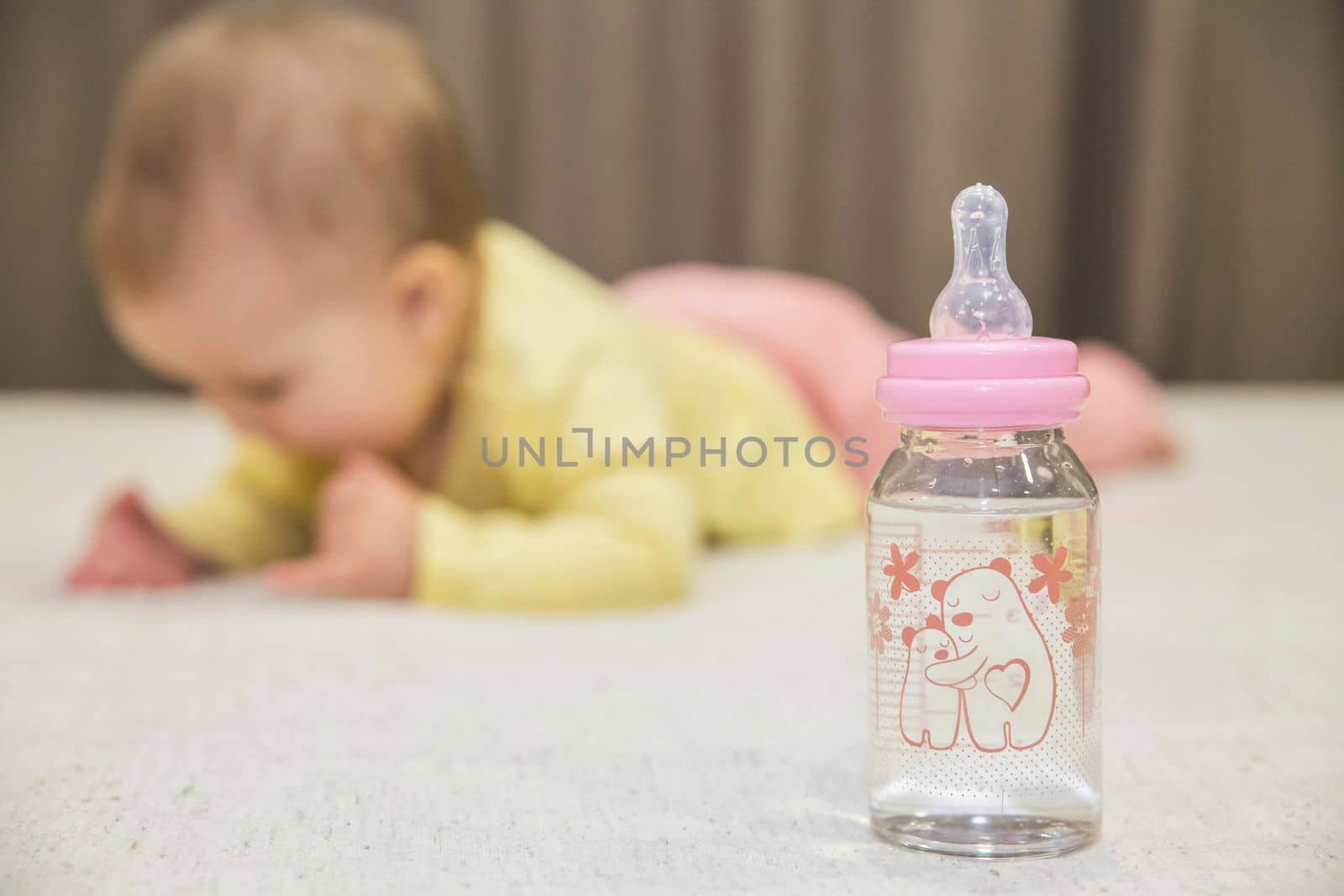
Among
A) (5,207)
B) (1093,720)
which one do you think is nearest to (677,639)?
(1093,720)

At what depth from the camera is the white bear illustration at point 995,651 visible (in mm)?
501

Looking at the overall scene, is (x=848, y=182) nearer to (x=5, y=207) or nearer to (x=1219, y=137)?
(x=1219, y=137)

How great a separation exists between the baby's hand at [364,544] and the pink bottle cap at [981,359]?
0.58 metres

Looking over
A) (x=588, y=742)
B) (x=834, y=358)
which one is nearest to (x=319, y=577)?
(x=588, y=742)

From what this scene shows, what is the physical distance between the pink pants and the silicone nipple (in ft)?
3.15

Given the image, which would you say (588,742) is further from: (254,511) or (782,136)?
(782,136)

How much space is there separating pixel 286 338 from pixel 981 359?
2.27 feet

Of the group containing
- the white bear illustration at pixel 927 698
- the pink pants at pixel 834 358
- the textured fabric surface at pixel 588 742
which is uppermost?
the pink pants at pixel 834 358

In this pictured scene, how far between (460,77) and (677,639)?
1.56 m

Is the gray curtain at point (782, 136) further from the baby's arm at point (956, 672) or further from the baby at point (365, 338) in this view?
the baby's arm at point (956, 672)

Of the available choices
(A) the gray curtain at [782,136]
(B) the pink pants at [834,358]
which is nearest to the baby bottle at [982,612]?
(B) the pink pants at [834,358]

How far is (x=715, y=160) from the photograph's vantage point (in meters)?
2.25

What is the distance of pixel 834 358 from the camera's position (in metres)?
1.60

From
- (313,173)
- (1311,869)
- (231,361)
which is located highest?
(313,173)
